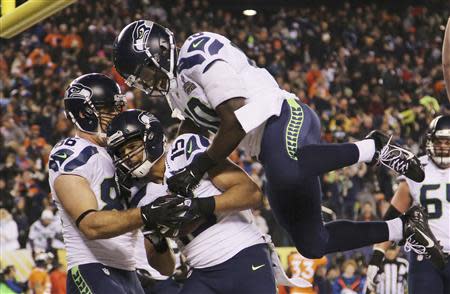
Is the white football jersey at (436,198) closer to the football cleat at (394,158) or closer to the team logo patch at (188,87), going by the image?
the football cleat at (394,158)

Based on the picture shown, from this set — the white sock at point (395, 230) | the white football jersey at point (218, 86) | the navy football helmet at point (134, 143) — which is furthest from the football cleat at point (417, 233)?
the navy football helmet at point (134, 143)

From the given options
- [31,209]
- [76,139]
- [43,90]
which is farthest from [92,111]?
[43,90]

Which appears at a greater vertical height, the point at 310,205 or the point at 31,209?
the point at 310,205

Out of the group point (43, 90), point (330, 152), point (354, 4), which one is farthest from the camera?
point (354, 4)

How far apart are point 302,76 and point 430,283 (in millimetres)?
12492

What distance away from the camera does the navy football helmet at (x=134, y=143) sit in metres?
4.42

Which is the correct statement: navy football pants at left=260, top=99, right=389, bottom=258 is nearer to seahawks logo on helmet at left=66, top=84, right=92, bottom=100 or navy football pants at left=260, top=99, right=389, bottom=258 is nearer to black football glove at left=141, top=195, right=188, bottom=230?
black football glove at left=141, top=195, right=188, bottom=230

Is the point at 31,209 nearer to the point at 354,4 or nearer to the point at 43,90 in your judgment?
the point at 43,90

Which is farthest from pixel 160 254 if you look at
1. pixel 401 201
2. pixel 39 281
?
pixel 39 281

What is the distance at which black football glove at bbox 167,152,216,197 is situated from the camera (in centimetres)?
411

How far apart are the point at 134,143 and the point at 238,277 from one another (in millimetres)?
881

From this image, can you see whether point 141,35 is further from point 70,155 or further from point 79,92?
point 70,155

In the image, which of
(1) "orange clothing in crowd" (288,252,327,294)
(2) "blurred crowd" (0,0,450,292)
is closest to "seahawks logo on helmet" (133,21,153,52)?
(1) "orange clothing in crowd" (288,252,327,294)

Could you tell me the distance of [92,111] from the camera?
15.8 ft
